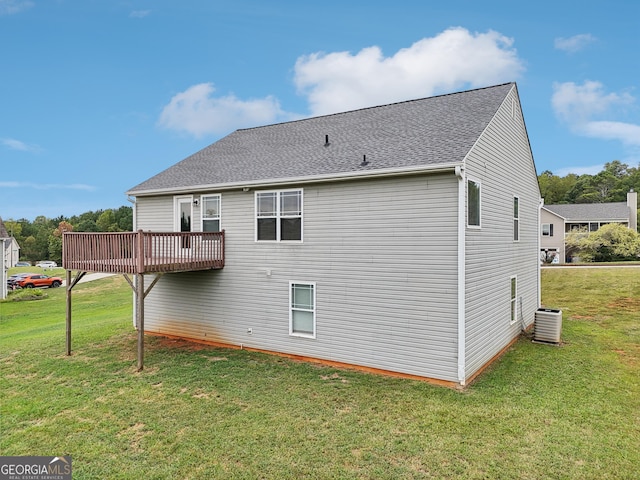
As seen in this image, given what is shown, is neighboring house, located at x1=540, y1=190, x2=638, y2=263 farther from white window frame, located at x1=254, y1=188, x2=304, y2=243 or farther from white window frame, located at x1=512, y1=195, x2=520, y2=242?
white window frame, located at x1=254, y1=188, x2=304, y2=243

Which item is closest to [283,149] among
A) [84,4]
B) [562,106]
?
[84,4]

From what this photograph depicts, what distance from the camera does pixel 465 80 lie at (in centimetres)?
2130

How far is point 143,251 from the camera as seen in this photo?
7.79m

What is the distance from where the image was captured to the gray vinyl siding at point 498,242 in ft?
24.0

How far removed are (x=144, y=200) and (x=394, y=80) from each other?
18.0 meters

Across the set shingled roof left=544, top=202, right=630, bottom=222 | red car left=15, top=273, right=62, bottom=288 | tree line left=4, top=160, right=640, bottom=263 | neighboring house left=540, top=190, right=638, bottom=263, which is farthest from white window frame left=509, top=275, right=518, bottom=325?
tree line left=4, top=160, right=640, bottom=263

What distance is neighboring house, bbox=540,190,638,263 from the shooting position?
3186 cm

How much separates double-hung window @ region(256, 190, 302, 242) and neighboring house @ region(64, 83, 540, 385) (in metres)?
0.03

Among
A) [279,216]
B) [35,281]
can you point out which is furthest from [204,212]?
[35,281]

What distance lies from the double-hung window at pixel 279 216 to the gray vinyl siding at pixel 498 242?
390 centimetres

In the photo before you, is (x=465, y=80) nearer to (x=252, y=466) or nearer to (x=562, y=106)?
(x=252, y=466)

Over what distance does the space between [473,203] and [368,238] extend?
7.51ft

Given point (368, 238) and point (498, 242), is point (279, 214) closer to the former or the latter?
point (368, 238)

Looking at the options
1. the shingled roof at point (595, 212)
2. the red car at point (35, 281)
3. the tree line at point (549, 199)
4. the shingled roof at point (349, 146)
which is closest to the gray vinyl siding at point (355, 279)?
the shingled roof at point (349, 146)
